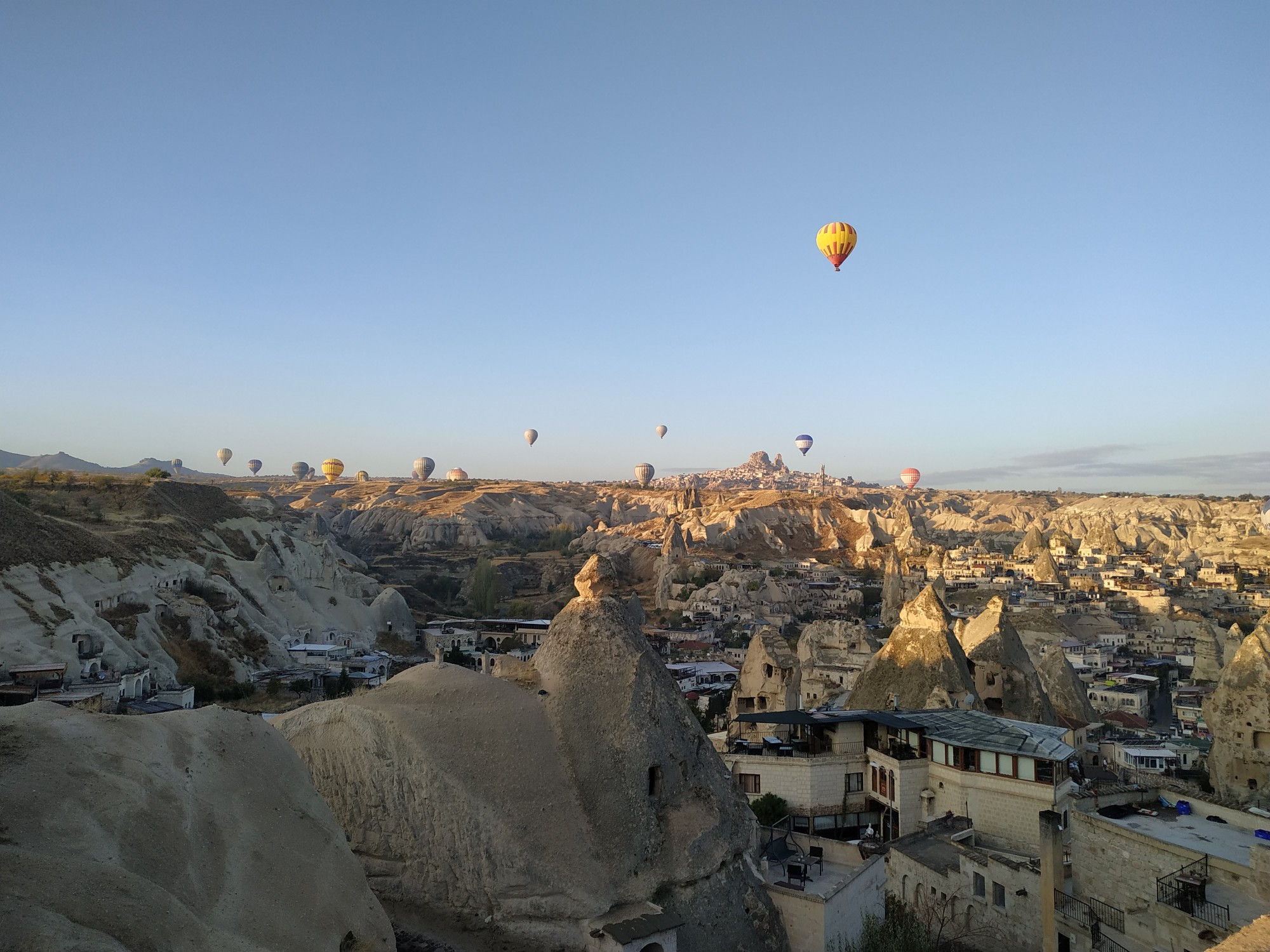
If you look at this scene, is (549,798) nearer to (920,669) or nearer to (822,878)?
(822,878)

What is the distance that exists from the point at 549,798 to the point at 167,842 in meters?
3.92

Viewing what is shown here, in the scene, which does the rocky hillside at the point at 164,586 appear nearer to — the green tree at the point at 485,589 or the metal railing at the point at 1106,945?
the green tree at the point at 485,589

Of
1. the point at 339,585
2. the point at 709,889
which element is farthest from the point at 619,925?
the point at 339,585

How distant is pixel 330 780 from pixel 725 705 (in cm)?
2486

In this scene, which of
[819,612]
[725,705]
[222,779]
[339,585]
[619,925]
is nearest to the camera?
[222,779]


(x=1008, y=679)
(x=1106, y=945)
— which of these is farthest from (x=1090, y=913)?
(x=1008, y=679)

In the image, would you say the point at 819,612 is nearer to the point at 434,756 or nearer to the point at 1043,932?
the point at 1043,932

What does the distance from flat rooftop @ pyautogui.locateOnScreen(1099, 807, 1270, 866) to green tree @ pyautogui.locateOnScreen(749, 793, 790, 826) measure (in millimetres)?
5819

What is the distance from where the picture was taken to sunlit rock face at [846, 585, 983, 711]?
2142cm

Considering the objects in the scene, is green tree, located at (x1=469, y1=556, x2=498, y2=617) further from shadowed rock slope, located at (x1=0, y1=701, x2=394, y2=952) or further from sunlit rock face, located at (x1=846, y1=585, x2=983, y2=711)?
shadowed rock slope, located at (x1=0, y1=701, x2=394, y2=952)

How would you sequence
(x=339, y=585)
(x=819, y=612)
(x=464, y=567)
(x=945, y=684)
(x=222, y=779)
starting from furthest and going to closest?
(x=464, y=567), (x=819, y=612), (x=339, y=585), (x=945, y=684), (x=222, y=779)

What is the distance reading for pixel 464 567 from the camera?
8775cm

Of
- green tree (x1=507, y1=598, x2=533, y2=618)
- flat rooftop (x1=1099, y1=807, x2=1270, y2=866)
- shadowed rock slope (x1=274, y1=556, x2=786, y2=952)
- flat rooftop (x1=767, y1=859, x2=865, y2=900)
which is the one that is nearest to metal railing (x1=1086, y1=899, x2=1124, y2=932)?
flat rooftop (x1=1099, y1=807, x2=1270, y2=866)

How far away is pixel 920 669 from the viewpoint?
22.0 m
